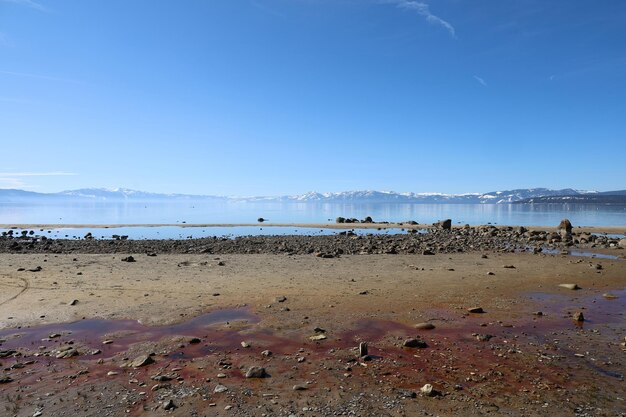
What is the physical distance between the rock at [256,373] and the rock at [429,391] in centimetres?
301

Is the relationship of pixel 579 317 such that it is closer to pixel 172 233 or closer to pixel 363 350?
pixel 363 350

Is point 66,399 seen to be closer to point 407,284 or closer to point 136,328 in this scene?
point 136,328

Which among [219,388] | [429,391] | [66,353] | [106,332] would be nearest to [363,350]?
[429,391]

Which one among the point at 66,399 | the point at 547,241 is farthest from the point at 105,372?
the point at 547,241

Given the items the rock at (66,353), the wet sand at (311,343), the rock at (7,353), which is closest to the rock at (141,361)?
the wet sand at (311,343)

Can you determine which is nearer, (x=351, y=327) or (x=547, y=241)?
(x=351, y=327)

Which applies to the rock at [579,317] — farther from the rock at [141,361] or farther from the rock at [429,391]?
the rock at [141,361]

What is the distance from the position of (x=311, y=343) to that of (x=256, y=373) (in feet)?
7.07

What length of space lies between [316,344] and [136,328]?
522cm

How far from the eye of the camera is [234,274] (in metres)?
18.5

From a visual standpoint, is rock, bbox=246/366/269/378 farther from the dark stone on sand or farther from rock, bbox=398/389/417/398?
rock, bbox=398/389/417/398

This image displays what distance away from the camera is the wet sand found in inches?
257

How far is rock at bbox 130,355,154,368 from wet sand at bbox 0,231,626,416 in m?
0.15

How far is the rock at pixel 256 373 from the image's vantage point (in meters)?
7.51
